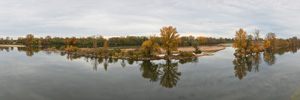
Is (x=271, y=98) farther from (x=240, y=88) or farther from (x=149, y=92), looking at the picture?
(x=149, y=92)

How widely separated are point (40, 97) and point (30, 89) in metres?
4.28

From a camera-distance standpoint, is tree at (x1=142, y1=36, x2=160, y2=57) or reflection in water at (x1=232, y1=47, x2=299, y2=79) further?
tree at (x1=142, y1=36, x2=160, y2=57)

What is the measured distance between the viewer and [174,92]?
2048cm

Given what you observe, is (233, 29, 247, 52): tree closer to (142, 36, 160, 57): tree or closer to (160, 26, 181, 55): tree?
(160, 26, 181, 55): tree

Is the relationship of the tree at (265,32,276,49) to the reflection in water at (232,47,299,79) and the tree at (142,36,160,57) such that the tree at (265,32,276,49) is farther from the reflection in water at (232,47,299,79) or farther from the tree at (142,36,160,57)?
the tree at (142,36,160,57)

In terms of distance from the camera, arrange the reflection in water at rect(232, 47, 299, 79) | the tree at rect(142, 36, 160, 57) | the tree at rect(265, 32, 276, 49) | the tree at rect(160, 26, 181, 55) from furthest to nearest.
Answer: the tree at rect(265, 32, 276, 49) → the tree at rect(160, 26, 181, 55) → the tree at rect(142, 36, 160, 57) → the reflection in water at rect(232, 47, 299, 79)

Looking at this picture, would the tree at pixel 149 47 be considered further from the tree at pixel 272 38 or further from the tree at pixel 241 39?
the tree at pixel 272 38

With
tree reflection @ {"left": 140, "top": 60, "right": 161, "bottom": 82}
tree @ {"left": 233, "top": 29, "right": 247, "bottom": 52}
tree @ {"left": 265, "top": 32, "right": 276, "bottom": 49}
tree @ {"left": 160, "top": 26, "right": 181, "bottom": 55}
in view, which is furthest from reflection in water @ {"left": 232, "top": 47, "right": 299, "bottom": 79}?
tree @ {"left": 265, "top": 32, "right": 276, "bottom": 49}

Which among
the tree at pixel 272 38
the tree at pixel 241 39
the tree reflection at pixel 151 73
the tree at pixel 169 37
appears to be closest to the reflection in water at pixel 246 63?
the tree at pixel 241 39

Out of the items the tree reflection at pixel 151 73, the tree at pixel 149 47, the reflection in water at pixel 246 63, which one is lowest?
the tree reflection at pixel 151 73

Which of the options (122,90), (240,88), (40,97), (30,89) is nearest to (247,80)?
(240,88)

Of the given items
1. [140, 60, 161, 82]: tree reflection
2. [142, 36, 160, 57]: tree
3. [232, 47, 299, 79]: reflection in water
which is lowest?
[140, 60, 161, 82]: tree reflection

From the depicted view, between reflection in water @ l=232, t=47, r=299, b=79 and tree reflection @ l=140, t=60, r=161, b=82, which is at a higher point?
reflection in water @ l=232, t=47, r=299, b=79

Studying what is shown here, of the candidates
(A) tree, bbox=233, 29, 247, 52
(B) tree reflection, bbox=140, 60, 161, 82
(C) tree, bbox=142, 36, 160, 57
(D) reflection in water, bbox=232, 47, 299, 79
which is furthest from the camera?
(A) tree, bbox=233, 29, 247, 52
